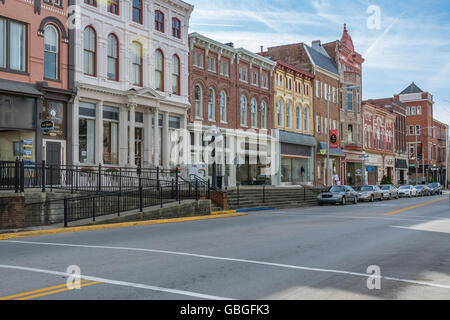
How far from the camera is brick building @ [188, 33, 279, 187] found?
112ft

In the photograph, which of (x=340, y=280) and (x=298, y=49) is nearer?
(x=340, y=280)

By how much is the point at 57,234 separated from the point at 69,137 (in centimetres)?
1025

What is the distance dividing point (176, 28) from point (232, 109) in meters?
8.59

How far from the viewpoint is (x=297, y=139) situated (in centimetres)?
4712

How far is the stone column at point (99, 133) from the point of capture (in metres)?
25.9

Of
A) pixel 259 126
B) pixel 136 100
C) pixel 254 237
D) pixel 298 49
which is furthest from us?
pixel 298 49

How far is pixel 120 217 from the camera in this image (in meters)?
18.6

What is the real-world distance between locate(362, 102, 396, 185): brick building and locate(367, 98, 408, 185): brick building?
156 cm

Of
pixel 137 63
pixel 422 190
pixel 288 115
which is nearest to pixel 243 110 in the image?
pixel 288 115

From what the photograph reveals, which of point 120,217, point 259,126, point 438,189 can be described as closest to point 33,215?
point 120,217

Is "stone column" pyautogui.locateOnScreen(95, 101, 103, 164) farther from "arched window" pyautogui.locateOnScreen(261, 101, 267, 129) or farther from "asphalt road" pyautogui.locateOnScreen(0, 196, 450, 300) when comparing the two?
"arched window" pyautogui.locateOnScreen(261, 101, 267, 129)

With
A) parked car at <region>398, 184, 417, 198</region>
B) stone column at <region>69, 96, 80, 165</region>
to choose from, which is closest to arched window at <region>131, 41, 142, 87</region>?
stone column at <region>69, 96, 80, 165</region>
